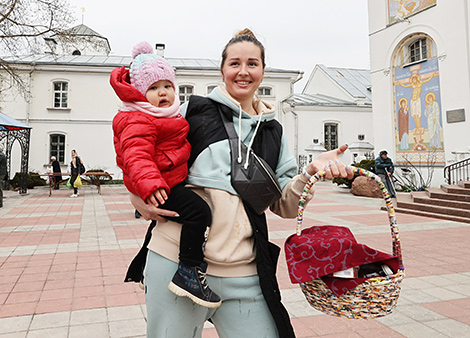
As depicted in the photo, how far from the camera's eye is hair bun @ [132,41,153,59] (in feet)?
5.30

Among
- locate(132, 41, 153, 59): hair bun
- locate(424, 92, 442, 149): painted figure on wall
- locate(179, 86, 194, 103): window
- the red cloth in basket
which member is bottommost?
the red cloth in basket

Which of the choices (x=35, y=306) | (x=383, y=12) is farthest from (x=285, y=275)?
(x=383, y=12)

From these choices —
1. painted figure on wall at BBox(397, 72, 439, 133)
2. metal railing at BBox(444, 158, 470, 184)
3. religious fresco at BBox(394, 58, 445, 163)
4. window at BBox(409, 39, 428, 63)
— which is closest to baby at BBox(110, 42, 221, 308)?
metal railing at BBox(444, 158, 470, 184)

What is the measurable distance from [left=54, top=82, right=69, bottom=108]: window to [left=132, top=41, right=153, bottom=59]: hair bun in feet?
83.6

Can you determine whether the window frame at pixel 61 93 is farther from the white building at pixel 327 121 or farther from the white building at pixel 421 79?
the white building at pixel 421 79

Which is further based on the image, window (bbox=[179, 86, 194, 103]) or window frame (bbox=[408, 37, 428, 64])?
window (bbox=[179, 86, 194, 103])

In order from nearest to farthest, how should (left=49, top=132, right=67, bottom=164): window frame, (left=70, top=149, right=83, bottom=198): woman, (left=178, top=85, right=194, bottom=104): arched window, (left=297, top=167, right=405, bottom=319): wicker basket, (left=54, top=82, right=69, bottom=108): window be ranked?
(left=297, top=167, right=405, bottom=319): wicker basket, (left=70, top=149, right=83, bottom=198): woman, (left=49, top=132, right=67, bottom=164): window frame, (left=54, top=82, right=69, bottom=108): window, (left=178, top=85, right=194, bottom=104): arched window

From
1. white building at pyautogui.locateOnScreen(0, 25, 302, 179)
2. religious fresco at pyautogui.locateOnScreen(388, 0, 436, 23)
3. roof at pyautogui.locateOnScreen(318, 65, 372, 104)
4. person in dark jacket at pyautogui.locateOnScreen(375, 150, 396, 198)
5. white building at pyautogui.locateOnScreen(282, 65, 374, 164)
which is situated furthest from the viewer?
roof at pyautogui.locateOnScreen(318, 65, 372, 104)

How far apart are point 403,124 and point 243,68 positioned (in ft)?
49.6

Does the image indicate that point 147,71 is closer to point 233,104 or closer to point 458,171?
point 233,104

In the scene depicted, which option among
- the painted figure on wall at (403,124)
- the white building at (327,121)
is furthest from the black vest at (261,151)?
the white building at (327,121)

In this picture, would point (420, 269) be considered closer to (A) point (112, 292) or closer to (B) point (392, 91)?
(A) point (112, 292)

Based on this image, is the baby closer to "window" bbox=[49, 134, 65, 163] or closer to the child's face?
the child's face

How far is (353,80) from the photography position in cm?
3122
